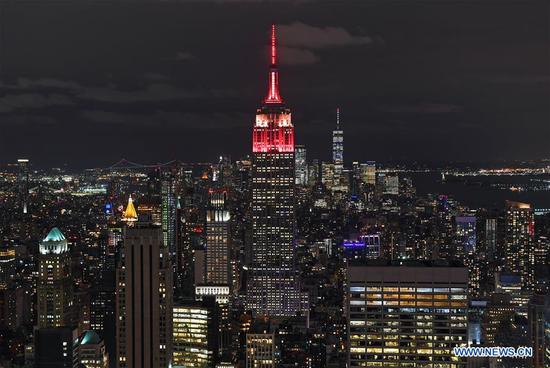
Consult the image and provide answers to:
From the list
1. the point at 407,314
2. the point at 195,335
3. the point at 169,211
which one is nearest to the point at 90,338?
the point at 195,335

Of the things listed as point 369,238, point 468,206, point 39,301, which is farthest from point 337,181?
point 39,301

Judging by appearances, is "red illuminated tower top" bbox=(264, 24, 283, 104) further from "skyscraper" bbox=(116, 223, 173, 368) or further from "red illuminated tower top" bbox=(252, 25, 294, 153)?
"skyscraper" bbox=(116, 223, 173, 368)

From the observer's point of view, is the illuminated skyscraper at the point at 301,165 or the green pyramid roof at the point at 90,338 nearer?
the green pyramid roof at the point at 90,338

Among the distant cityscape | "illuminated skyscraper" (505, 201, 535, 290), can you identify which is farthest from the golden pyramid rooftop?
"illuminated skyscraper" (505, 201, 535, 290)

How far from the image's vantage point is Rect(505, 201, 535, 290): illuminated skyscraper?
7.96 m

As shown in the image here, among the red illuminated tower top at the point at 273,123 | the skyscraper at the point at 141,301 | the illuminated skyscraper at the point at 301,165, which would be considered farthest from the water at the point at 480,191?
the illuminated skyscraper at the point at 301,165

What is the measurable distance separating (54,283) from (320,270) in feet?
13.7

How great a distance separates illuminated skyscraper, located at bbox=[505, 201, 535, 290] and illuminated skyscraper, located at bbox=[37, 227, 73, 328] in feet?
14.3

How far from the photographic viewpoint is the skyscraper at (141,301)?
7473 mm

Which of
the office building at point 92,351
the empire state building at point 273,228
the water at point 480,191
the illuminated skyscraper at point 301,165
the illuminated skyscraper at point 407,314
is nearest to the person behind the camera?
the illuminated skyscraper at point 407,314

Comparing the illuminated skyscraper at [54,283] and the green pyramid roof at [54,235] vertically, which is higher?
the green pyramid roof at [54,235]

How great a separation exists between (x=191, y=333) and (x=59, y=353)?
4.71 feet

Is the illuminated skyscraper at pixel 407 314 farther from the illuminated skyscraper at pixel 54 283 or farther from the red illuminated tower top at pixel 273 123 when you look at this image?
Answer: the illuminated skyscraper at pixel 54 283

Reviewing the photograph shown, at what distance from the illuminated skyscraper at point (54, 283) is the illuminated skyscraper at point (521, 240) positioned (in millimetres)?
4365
